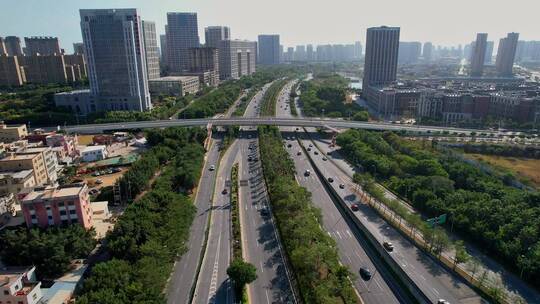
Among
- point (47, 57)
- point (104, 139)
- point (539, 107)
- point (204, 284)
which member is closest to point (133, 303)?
point (204, 284)

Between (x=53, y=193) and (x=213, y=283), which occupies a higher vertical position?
(x=53, y=193)

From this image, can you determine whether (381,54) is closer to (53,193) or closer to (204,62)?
(204,62)

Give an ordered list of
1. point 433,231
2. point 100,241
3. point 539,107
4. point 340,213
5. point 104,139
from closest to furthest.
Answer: point 433,231 < point 100,241 < point 340,213 < point 104,139 < point 539,107

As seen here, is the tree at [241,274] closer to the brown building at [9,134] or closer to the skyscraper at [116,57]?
the brown building at [9,134]

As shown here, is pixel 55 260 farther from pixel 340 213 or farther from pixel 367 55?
pixel 367 55

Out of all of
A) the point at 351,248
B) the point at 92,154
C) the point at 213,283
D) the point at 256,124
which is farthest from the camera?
the point at 256,124

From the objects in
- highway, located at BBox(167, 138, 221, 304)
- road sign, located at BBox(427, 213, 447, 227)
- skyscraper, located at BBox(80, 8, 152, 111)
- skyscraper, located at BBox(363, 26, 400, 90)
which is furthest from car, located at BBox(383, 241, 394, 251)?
skyscraper, located at BBox(363, 26, 400, 90)

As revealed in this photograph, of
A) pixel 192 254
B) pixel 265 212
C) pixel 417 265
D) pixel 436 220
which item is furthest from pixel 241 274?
pixel 436 220
